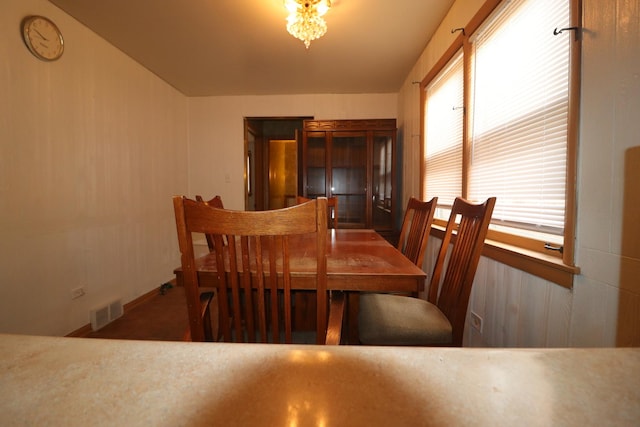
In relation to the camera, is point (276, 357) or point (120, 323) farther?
point (120, 323)

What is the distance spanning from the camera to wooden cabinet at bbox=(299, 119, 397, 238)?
126 inches

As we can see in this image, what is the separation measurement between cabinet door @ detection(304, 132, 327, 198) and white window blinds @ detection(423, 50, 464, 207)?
1.23m

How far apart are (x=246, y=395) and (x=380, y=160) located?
3168mm

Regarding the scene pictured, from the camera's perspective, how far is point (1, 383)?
284 millimetres

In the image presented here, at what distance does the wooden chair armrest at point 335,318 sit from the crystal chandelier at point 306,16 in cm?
173

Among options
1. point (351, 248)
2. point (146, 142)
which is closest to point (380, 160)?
point (351, 248)

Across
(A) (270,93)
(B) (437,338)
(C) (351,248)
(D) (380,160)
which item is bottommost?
(B) (437,338)

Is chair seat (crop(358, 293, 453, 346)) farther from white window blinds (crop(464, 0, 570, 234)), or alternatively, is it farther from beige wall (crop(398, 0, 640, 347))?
white window blinds (crop(464, 0, 570, 234))

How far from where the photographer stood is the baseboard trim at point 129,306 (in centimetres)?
205

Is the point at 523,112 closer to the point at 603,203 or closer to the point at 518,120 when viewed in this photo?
the point at 518,120

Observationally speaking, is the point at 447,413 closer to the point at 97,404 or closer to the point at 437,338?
the point at 97,404

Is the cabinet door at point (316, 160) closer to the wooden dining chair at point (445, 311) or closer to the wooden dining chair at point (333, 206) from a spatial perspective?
the wooden dining chair at point (333, 206)

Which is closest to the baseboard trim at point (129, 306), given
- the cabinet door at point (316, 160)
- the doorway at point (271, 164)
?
the doorway at point (271, 164)

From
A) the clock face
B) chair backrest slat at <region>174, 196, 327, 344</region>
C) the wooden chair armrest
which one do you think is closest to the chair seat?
the wooden chair armrest
